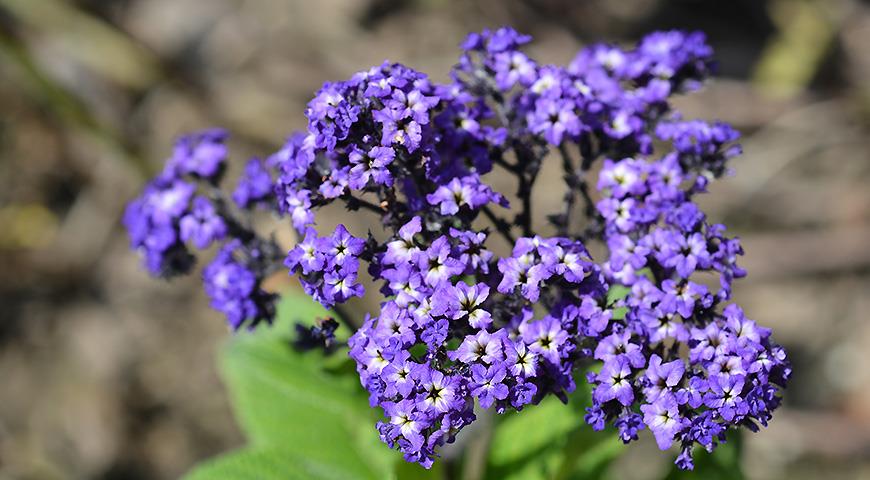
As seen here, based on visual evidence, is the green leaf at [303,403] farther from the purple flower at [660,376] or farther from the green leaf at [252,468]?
the purple flower at [660,376]

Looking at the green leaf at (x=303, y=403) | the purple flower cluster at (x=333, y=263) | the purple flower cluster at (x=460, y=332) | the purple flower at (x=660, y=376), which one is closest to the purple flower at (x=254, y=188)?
the green leaf at (x=303, y=403)

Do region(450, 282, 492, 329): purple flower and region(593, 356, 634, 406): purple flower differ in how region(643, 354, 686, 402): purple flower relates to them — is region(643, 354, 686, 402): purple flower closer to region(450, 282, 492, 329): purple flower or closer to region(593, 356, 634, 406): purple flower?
region(593, 356, 634, 406): purple flower

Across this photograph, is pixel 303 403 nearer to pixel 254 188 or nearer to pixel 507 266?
pixel 254 188

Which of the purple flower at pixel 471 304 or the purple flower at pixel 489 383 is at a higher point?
the purple flower at pixel 471 304

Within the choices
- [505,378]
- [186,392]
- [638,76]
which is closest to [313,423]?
[505,378]

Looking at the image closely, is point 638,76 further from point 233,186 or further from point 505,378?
point 233,186

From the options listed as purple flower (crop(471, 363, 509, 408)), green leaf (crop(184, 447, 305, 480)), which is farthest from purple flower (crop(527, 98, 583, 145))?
green leaf (crop(184, 447, 305, 480))

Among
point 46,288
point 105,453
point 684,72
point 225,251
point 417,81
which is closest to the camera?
point 417,81
